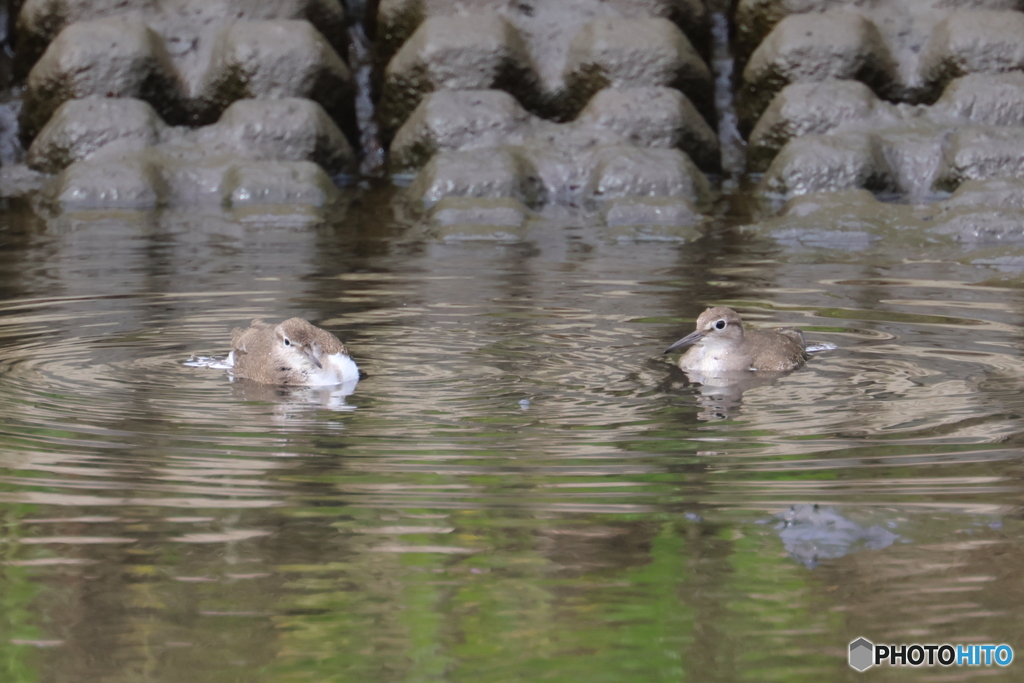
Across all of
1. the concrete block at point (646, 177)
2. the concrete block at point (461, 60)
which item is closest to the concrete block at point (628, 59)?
the concrete block at point (461, 60)

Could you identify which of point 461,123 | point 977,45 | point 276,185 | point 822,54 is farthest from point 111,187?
point 977,45

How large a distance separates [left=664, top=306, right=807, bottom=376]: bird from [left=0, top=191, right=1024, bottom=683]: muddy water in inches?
8.2

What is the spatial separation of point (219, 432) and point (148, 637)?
2.26 meters

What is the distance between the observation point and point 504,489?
4707 mm

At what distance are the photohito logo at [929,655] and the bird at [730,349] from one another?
3.76 metres

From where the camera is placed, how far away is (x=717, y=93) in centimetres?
1633

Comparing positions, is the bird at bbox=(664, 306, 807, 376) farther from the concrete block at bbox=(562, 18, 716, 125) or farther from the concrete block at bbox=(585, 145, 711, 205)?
the concrete block at bbox=(562, 18, 716, 125)

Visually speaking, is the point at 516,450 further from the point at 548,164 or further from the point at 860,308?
the point at 548,164

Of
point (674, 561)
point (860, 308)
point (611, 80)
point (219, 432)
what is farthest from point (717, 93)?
point (674, 561)

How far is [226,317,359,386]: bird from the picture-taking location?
6707 mm

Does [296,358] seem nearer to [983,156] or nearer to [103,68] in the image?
[983,156]

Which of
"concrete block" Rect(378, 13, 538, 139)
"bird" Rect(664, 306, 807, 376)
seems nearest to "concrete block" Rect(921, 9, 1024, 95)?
"concrete block" Rect(378, 13, 538, 139)

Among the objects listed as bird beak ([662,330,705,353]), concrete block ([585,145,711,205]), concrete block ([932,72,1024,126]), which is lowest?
concrete block ([585,145,711,205])

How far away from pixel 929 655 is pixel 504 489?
5.76 feet
